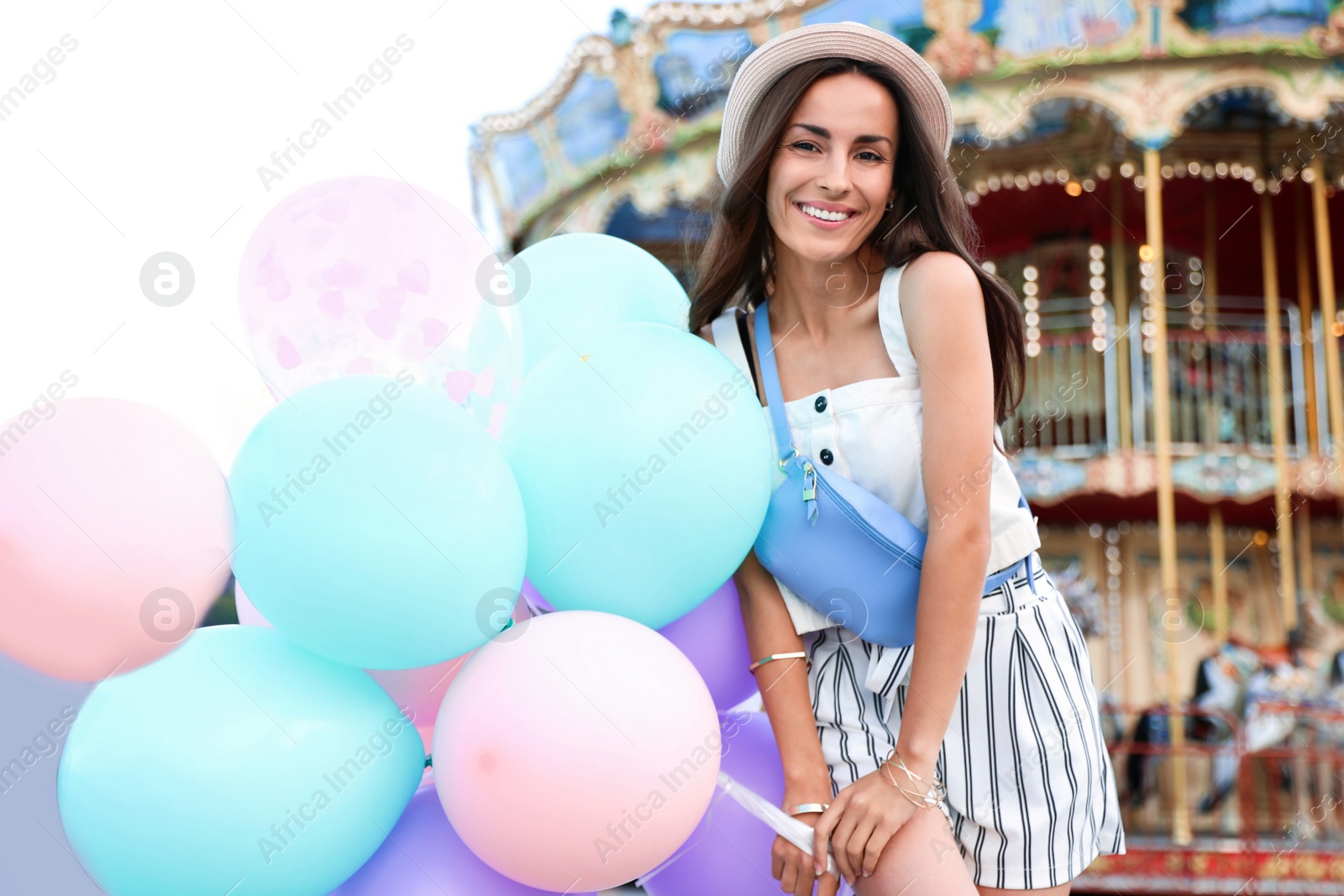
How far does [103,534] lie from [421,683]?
446 millimetres

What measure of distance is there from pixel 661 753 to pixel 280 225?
2.90 ft

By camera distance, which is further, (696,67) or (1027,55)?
(696,67)

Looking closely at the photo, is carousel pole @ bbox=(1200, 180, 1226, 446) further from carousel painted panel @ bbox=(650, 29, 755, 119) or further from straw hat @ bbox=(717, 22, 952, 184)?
straw hat @ bbox=(717, 22, 952, 184)

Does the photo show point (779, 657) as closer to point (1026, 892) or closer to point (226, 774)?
point (1026, 892)

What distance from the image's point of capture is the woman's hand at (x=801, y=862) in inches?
52.0

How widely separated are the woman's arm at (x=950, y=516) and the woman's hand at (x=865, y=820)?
0.04 meters

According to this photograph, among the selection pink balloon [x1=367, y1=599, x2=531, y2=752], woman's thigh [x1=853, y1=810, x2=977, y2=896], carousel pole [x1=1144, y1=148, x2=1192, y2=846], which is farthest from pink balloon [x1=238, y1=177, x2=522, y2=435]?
carousel pole [x1=1144, y1=148, x2=1192, y2=846]

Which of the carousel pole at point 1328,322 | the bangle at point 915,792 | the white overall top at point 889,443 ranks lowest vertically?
the bangle at point 915,792

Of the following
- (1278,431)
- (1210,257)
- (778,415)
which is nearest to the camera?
(778,415)

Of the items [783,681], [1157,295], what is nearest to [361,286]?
[783,681]

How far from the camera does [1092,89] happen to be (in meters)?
5.84

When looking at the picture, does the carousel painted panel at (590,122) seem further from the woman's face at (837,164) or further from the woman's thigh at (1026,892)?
the woman's thigh at (1026,892)

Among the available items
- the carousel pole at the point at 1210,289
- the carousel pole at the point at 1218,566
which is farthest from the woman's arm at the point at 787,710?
the carousel pole at the point at 1218,566

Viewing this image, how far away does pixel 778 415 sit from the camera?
4.78 feet
